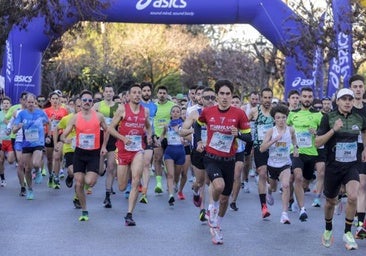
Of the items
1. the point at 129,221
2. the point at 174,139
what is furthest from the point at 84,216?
the point at 174,139

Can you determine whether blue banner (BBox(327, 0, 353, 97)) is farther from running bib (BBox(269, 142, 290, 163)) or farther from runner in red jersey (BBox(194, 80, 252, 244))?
runner in red jersey (BBox(194, 80, 252, 244))

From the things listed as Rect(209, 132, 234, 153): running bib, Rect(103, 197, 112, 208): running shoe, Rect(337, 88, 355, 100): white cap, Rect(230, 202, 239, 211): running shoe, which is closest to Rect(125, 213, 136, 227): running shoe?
Rect(209, 132, 234, 153): running bib

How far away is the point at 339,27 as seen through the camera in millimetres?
17234

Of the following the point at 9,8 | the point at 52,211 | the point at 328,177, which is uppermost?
the point at 9,8

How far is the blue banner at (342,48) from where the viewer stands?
56.0 feet

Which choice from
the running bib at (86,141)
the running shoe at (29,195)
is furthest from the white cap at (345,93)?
the running shoe at (29,195)

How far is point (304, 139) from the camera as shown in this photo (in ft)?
41.0

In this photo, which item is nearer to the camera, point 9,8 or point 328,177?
point 328,177

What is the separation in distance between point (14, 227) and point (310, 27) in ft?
41.2

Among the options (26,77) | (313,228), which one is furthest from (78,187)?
(26,77)

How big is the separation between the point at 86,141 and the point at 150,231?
1925 millimetres

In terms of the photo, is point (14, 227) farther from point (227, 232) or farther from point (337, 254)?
point (337, 254)

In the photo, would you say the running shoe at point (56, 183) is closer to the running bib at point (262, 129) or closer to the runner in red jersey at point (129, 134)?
the runner in red jersey at point (129, 134)

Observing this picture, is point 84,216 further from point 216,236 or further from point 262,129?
point 262,129
